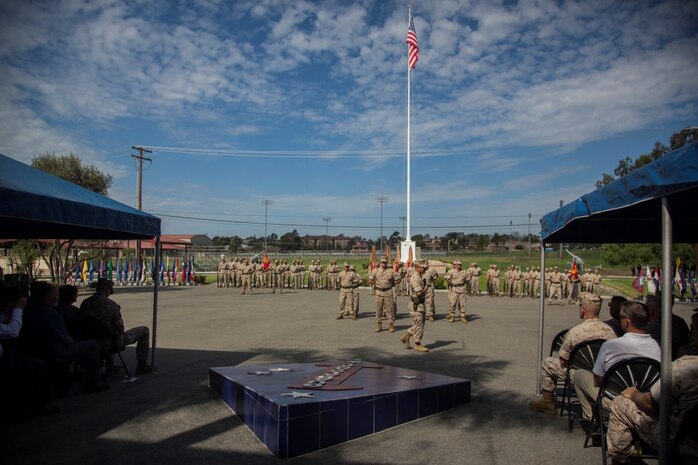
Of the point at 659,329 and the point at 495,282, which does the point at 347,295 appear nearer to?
the point at 659,329

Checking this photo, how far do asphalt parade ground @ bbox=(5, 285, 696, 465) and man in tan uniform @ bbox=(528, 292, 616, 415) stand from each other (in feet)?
0.66

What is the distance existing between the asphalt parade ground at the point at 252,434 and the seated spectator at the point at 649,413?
764 mm

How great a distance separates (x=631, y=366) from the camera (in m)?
4.35

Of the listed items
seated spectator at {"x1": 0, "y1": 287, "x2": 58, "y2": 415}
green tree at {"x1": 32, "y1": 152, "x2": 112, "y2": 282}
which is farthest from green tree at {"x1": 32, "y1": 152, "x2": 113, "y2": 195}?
seated spectator at {"x1": 0, "y1": 287, "x2": 58, "y2": 415}

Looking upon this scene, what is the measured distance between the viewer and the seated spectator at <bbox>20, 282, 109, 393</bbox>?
6.07m

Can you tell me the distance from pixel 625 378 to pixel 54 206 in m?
6.20

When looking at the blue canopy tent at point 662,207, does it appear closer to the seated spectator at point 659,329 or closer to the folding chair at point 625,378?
the folding chair at point 625,378

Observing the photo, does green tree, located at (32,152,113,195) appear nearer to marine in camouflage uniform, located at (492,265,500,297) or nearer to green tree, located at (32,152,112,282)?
green tree, located at (32,152,112,282)

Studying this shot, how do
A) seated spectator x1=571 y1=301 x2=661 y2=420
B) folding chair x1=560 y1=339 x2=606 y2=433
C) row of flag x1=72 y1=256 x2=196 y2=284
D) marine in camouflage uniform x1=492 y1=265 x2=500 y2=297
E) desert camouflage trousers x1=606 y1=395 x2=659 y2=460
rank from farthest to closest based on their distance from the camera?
row of flag x1=72 y1=256 x2=196 y2=284
marine in camouflage uniform x1=492 y1=265 x2=500 y2=297
folding chair x1=560 y1=339 x2=606 y2=433
seated spectator x1=571 y1=301 x2=661 y2=420
desert camouflage trousers x1=606 y1=395 x2=659 y2=460

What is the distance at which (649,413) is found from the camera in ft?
12.8

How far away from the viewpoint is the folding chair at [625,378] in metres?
4.23

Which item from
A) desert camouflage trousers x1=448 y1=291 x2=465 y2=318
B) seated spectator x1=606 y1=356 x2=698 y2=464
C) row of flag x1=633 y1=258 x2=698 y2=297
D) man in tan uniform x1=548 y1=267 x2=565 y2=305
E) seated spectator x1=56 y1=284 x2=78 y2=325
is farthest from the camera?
row of flag x1=633 y1=258 x2=698 y2=297

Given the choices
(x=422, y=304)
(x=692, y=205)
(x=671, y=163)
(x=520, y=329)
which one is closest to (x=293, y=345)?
(x=422, y=304)

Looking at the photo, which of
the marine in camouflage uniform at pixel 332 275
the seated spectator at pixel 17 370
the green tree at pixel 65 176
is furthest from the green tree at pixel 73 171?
the seated spectator at pixel 17 370
